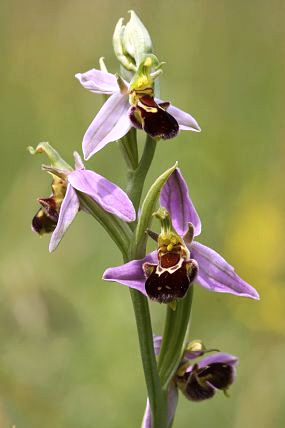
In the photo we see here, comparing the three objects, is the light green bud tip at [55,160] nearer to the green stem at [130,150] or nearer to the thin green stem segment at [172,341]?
the green stem at [130,150]

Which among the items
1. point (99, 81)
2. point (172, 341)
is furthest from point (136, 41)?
point (172, 341)

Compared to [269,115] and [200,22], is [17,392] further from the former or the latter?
[200,22]

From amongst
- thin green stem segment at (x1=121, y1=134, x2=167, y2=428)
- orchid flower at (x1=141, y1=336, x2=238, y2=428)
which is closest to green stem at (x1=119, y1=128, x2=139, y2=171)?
thin green stem segment at (x1=121, y1=134, x2=167, y2=428)

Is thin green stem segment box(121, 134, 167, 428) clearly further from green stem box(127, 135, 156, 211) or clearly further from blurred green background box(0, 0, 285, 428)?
blurred green background box(0, 0, 285, 428)

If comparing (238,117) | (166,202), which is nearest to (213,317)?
(238,117)

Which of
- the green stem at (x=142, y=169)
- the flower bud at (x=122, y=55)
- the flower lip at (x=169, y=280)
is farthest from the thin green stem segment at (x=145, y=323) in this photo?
the flower bud at (x=122, y=55)
